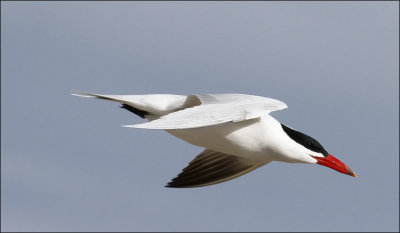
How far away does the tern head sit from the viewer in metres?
10.2

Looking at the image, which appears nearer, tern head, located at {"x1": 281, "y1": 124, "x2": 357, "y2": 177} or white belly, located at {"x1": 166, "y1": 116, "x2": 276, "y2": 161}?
white belly, located at {"x1": 166, "y1": 116, "x2": 276, "y2": 161}

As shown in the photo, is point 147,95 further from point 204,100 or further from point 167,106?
point 204,100

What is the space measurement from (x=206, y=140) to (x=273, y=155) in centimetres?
77

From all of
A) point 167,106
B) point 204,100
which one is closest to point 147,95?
point 167,106

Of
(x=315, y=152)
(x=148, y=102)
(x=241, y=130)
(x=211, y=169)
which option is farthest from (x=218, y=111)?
(x=211, y=169)

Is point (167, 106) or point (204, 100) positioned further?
point (167, 106)

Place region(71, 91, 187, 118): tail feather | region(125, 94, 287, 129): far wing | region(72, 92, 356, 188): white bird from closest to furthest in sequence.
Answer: region(125, 94, 287, 129): far wing
region(72, 92, 356, 188): white bird
region(71, 91, 187, 118): tail feather

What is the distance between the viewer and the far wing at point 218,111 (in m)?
8.53

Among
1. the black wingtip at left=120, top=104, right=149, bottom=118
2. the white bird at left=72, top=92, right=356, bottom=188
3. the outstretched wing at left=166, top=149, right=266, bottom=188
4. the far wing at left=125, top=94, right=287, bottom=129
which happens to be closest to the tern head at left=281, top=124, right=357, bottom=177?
the white bird at left=72, top=92, right=356, bottom=188

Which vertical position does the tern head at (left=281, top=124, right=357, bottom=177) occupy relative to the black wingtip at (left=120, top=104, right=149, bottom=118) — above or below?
below

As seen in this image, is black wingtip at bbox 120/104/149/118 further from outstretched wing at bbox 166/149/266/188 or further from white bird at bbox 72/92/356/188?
outstretched wing at bbox 166/149/266/188

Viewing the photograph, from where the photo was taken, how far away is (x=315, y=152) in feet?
34.0

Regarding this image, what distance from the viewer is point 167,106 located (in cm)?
1016

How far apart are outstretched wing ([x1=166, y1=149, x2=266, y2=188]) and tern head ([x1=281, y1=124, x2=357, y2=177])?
44.9 inches
